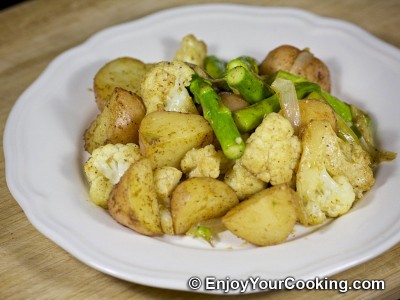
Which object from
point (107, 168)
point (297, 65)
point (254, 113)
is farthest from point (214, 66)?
point (107, 168)

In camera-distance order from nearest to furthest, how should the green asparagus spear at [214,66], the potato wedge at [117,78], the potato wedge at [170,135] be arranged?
the potato wedge at [170,135], the potato wedge at [117,78], the green asparagus spear at [214,66]

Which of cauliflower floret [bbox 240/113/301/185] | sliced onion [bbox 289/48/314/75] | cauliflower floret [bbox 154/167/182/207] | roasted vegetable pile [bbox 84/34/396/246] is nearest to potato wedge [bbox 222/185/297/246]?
roasted vegetable pile [bbox 84/34/396/246]

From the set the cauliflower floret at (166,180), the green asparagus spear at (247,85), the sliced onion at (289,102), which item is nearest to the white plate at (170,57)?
the cauliflower floret at (166,180)

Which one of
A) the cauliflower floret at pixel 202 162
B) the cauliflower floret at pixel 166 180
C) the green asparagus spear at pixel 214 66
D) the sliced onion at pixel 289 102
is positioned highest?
the sliced onion at pixel 289 102

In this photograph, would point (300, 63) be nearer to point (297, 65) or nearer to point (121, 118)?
point (297, 65)

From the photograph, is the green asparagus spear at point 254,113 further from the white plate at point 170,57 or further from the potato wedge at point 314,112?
the white plate at point 170,57

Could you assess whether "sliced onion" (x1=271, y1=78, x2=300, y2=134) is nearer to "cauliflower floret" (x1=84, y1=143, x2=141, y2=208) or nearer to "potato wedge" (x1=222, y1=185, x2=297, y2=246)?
"potato wedge" (x1=222, y1=185, x2=297, y2=246)
